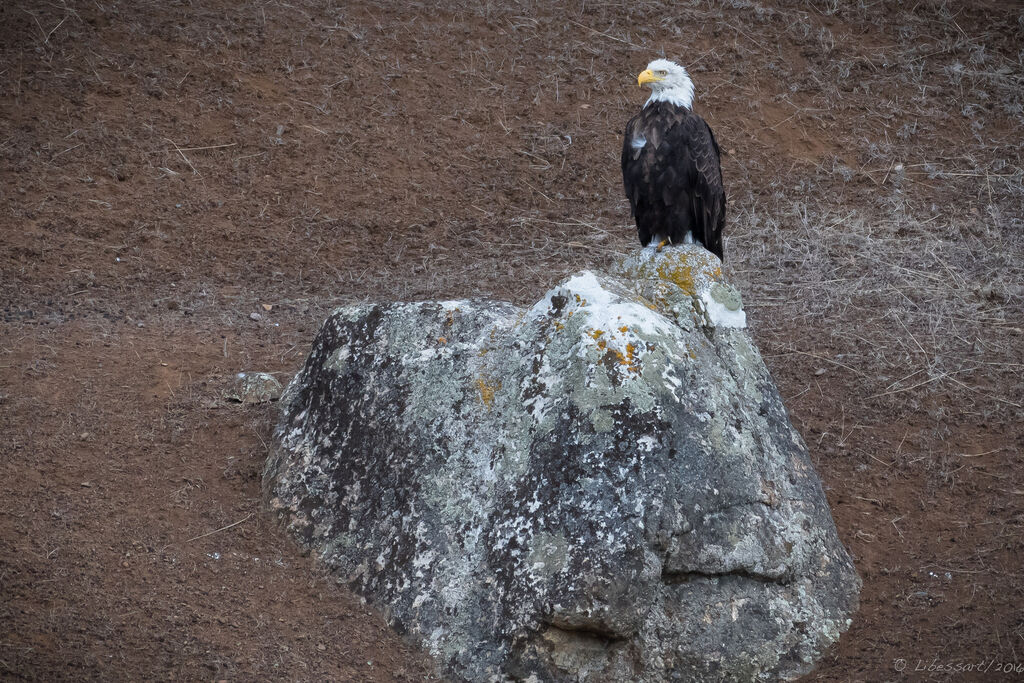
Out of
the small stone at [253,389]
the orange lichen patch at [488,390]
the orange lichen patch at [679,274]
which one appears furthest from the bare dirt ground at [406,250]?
the orange lichen patch at [679,274]

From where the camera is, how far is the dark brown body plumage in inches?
228

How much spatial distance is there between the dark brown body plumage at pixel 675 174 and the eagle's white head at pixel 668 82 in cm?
5

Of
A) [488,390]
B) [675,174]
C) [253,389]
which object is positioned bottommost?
[253,389]

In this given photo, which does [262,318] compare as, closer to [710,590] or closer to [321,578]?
[321,578]

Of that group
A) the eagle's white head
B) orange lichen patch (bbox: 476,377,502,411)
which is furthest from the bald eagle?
orange lichen patch (bbox: 476,377,502,411)

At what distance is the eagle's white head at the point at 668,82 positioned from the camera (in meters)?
5.82

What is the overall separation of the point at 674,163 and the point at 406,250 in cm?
271

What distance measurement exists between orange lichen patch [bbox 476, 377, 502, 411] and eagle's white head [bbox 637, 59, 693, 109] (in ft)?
7.92

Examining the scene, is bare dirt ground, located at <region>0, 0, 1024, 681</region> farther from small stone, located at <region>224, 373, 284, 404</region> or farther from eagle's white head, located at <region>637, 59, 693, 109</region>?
Result: eagle's white head, located at <region>637, 59, 693, 109</region>

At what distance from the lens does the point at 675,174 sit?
5805 mm

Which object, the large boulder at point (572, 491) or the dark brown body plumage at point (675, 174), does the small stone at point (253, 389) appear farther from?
the dark brown body plumage at point (675, 174)

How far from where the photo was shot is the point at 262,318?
22.1 feet

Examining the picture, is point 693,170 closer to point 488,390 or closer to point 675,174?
point 675,174

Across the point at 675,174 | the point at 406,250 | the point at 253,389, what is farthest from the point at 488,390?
the point at 406,250
